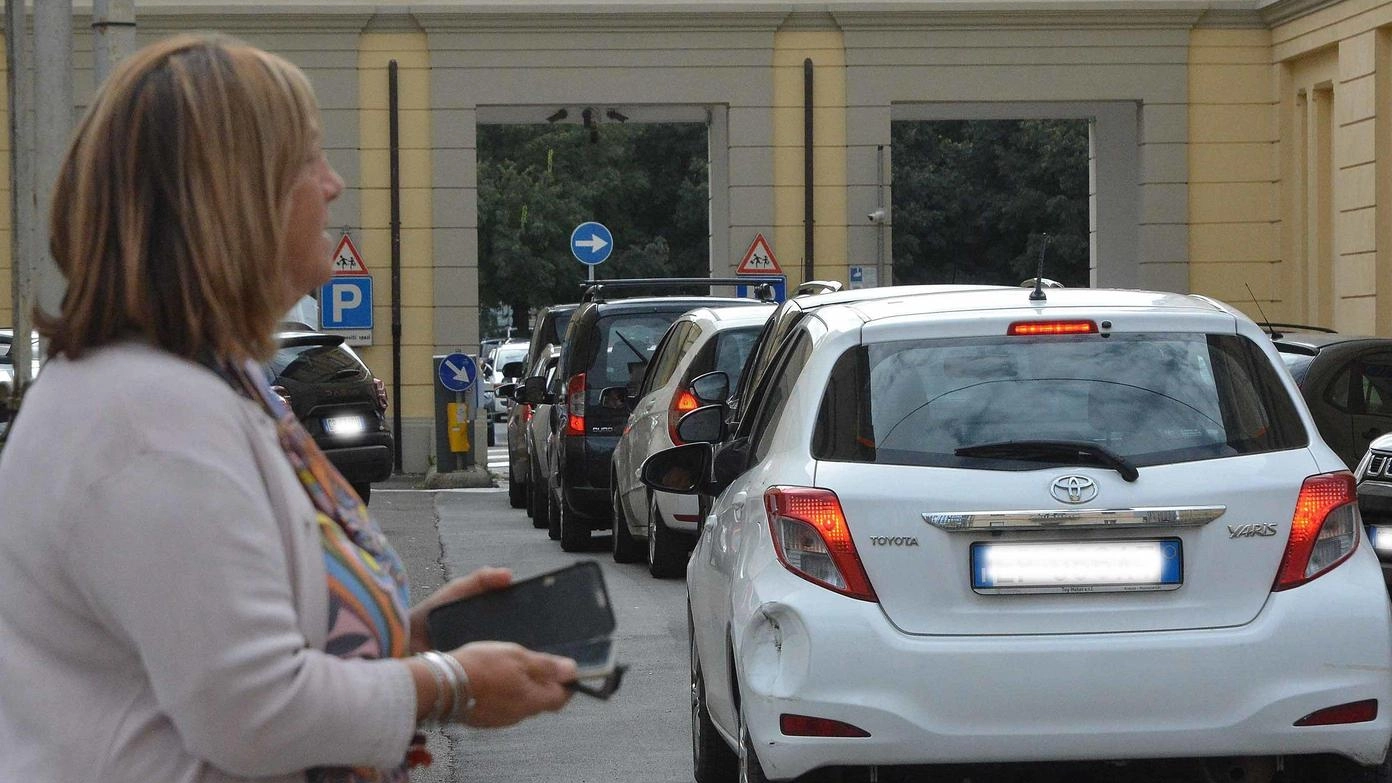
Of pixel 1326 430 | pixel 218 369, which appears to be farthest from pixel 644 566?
pixel 218 369

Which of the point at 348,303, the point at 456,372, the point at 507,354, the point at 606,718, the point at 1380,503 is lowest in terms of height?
the point at 606,718

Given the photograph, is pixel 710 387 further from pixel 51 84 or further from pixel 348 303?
pixel 348 303

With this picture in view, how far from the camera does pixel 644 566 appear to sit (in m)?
13.9

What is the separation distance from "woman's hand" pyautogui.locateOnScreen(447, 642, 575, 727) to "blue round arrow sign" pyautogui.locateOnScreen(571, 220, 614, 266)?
2486 centimetres

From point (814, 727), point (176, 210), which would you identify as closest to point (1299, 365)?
point (814, 727)

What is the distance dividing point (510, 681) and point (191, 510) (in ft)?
1.35

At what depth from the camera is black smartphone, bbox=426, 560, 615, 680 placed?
Answer: 229 centimetres

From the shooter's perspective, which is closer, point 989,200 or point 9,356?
point 9,356

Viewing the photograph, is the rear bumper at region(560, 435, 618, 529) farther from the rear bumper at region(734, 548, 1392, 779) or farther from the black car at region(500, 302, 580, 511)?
the rear bumper at region(734, 548, 1392, 779)

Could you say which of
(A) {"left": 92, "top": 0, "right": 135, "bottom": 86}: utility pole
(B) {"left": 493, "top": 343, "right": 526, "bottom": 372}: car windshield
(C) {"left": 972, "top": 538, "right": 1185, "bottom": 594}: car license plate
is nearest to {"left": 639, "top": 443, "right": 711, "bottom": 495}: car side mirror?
(C) {"left": 972, "top": 538, "right": 1185, "bottom": 594}: car license plate

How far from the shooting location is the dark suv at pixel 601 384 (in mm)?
14766

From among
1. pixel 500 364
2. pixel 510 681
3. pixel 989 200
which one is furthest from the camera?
pixel 989 200

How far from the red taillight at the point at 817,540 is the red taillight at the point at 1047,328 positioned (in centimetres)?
68

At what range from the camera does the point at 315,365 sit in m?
17.5
